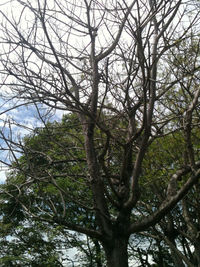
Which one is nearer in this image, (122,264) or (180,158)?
(122,264)

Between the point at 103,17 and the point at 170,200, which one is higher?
the point at 103,17

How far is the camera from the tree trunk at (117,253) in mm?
3527

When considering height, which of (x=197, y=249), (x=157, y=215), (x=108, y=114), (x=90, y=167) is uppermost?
(x=108, y=114)

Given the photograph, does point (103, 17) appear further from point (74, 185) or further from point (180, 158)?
point (74, 185)

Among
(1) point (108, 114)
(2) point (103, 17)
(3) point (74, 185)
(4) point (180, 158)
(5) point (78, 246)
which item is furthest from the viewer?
(5) point (78, 246)

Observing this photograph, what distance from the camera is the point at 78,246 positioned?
11.5 meters

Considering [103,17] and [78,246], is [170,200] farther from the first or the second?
[78,246]

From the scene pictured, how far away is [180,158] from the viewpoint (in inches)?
257

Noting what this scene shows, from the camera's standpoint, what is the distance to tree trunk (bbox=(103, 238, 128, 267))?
11.6 feet

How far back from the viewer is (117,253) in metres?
3.57

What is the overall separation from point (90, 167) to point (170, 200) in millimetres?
1228

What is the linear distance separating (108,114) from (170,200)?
2553 mm

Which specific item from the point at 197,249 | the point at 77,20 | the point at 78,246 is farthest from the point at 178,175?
the point at 78,246

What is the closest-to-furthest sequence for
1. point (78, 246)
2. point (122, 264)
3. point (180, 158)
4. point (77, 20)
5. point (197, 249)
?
point (122, 264), point (77, 20), point (180, 158), point (197, 249), point (78, 246)
